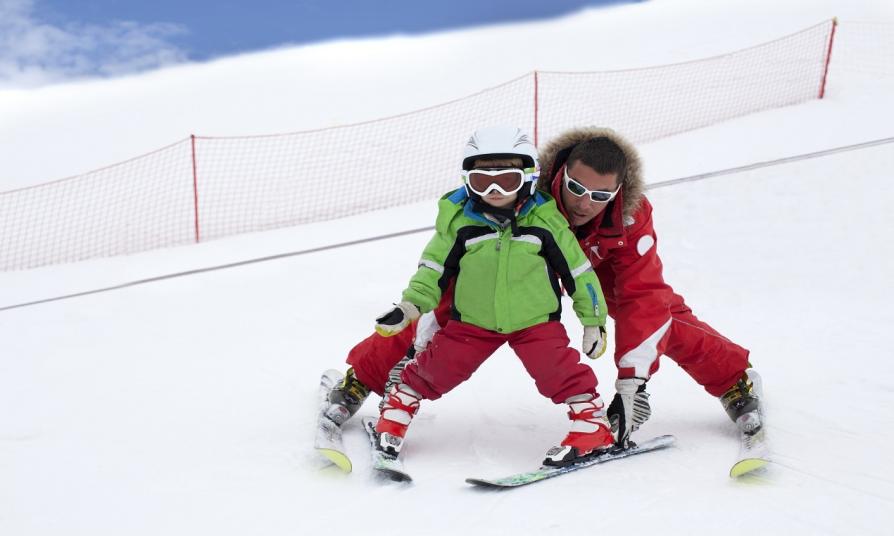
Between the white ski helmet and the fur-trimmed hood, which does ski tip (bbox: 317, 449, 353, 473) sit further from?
the fur-trimmed hood

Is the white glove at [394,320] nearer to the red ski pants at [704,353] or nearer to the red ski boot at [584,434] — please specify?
the red ski boot at [584,434]

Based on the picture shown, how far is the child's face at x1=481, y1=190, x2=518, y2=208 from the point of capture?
281 centimetres

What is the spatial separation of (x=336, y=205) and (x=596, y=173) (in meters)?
5.38

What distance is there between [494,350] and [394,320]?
366 mm

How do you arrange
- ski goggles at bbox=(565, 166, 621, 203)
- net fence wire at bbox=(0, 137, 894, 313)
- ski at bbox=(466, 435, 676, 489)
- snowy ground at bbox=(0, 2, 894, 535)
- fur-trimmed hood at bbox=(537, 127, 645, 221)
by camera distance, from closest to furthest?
snowy ground at bbox=(0, 2, 894, 535), ski at bbox=(466, 435, 676, 489), ski goggles at bbox=(565, 166, 621, 203), fur-trimmed hood at bbox=(537, 127, 645, 221), net fence wire at bbox=(0, 137, 894, 313)

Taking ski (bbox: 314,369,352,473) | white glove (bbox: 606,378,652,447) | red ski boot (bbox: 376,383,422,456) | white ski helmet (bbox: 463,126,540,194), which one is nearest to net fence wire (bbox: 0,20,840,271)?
ski (bbox: 314,369,352,473)

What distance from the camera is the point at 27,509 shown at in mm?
2664

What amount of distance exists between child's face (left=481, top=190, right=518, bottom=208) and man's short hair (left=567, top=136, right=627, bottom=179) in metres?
0.25

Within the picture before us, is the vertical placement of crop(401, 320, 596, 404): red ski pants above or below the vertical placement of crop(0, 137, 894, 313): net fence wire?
above

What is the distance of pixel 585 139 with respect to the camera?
9.96ft

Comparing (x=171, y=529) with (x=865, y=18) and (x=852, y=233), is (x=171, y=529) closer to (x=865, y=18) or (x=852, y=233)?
(x=852, y=233)

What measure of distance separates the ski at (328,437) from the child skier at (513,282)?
0.14 metres

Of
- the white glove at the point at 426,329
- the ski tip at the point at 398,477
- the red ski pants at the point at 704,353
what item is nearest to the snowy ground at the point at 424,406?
the ski tip at the point at 398,477

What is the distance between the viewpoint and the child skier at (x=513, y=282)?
2.83m
